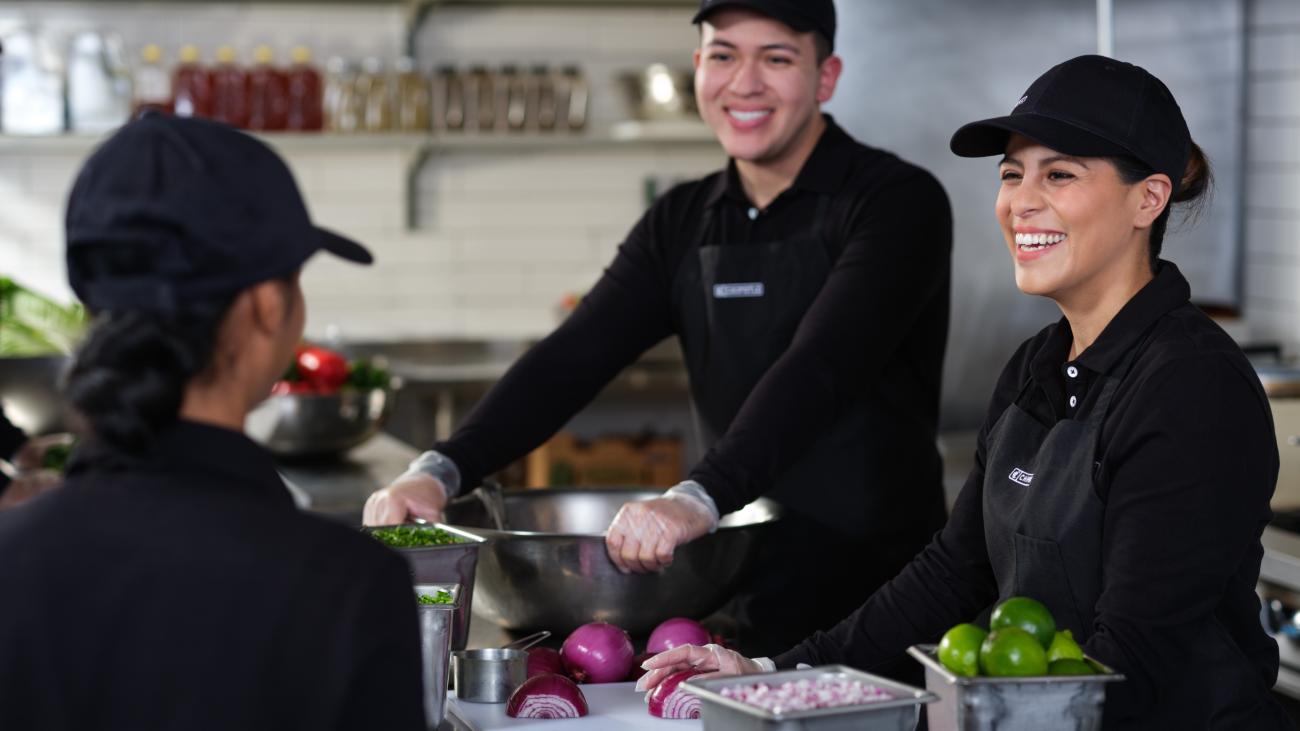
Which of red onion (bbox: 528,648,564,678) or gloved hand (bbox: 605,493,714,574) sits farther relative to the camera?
gloved hand (bbox: 605,493,714,574)

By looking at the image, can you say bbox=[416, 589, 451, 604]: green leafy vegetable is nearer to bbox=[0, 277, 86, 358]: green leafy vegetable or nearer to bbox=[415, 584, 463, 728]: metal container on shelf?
bbox=[415, 584, 463, 728]: metal container on shelf

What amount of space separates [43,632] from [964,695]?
0.74 meters

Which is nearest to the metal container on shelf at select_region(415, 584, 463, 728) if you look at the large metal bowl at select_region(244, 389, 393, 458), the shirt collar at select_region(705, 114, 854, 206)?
the shirt collar at select_region(705, 114, 854, 206)

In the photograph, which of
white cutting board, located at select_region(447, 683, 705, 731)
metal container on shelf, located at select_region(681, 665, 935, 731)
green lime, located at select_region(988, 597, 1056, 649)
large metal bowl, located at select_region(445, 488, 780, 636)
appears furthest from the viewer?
large metal bowl, located at select_region(445, 488, 780, 636)

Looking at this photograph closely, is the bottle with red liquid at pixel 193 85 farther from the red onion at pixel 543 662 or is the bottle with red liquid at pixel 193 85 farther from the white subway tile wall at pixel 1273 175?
the red onion at pixel 543 662

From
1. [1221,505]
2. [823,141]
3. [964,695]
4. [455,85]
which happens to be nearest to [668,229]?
[823,141]

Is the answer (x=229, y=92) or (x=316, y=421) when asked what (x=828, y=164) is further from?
(x=229, y=92)

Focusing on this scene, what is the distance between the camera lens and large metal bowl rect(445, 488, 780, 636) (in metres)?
2.06

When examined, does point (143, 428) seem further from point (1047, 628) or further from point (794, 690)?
point (1047, 628)

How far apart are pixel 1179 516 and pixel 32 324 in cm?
378

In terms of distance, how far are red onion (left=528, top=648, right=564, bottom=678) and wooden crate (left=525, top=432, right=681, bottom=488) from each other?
3927 millimetres

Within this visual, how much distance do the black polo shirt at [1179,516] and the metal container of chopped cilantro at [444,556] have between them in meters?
0.72

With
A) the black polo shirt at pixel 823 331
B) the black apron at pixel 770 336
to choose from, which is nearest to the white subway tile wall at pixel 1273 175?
the black polo shirt at pixel 823 331

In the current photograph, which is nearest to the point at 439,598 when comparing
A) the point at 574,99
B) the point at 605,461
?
the point at 605,461
